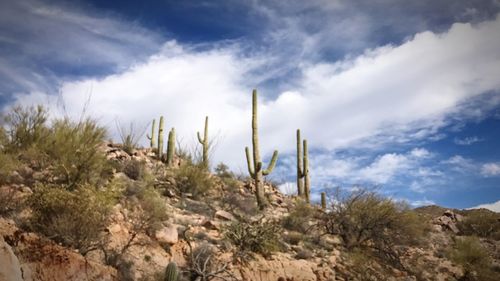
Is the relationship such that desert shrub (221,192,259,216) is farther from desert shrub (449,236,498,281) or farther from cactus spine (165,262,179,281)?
desert shrub (449,236,498,281)

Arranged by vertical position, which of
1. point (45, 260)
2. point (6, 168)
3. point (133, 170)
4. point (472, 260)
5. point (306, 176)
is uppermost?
point (306, 176)

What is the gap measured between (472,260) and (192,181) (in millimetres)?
10135

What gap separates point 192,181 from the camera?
12719 millimetres

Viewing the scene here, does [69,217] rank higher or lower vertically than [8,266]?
higher

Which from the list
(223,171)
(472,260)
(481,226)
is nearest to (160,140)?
(223,171)

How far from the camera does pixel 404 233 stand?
13.4 meters

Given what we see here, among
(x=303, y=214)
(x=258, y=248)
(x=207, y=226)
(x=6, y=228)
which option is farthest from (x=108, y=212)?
(x=303, y=214)

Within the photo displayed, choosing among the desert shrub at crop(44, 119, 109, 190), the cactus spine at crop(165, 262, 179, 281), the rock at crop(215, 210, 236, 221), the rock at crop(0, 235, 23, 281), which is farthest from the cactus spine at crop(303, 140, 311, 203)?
the rock at crop(0, 235, 23, 281)

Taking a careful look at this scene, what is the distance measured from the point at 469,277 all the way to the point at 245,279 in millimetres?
8406

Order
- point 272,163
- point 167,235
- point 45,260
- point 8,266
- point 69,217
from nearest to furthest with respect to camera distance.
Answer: point 8,266, point 45,260, point 69,217, point 167,235, point 272,163

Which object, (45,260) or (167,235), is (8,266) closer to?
(45,260)

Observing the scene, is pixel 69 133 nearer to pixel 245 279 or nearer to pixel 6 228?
pixel 6 228

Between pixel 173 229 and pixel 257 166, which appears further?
pixel 257 166

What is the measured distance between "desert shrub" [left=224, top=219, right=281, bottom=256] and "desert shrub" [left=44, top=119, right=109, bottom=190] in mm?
3614
